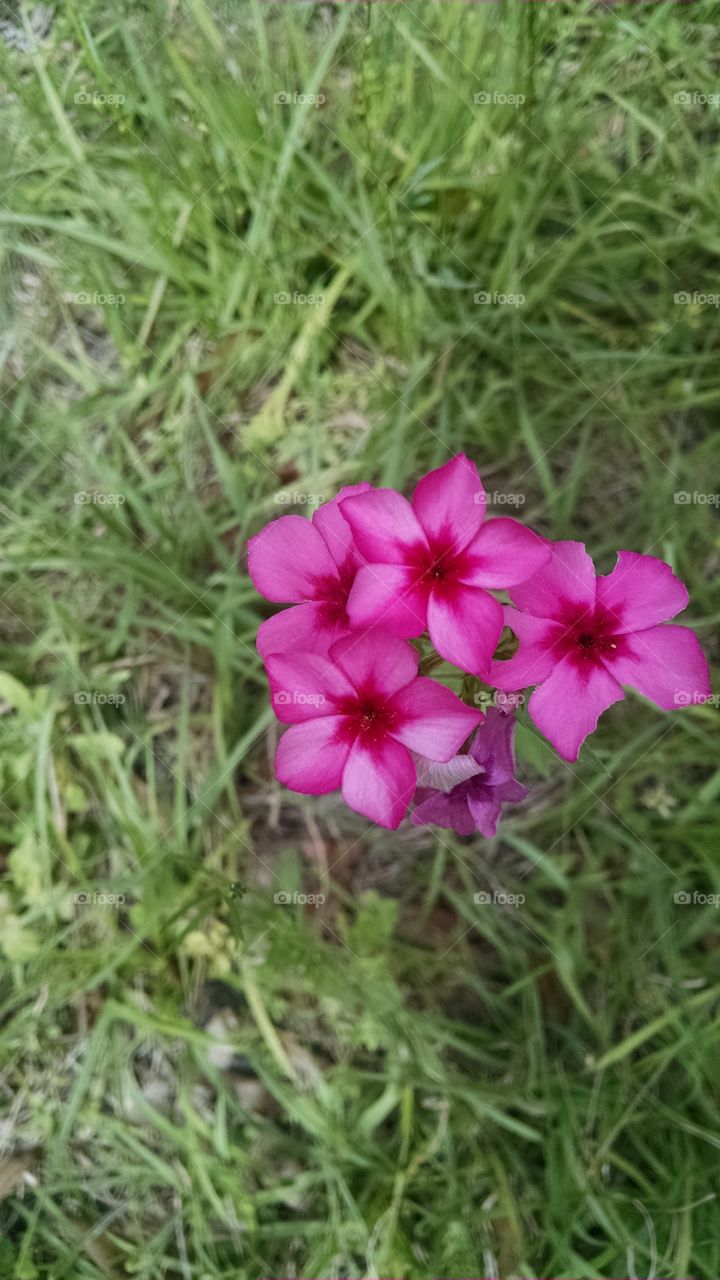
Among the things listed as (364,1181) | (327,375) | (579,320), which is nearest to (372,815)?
(364,1181)
